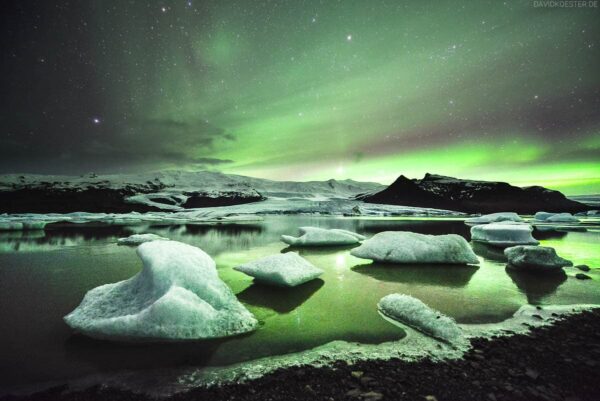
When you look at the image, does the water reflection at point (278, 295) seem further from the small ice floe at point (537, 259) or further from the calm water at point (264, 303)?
the small ice floe at point (537, 259)

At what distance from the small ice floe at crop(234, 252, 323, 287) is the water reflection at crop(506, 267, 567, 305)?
13.9 feet

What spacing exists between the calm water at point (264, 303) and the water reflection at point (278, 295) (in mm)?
20

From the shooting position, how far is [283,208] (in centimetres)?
4897

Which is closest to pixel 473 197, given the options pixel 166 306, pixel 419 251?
pixel 419 251

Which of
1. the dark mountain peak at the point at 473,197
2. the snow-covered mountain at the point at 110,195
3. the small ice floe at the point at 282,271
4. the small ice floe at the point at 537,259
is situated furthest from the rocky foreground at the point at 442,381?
the dark mountain peak at the point at 473,197

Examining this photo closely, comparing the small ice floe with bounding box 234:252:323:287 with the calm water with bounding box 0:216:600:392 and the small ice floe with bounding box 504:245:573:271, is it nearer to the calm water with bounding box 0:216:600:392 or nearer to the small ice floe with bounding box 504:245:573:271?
the calm water with bounding box 0:216:600:392

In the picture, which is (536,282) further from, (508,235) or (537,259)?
(508,235)

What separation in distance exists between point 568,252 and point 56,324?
1573 cm

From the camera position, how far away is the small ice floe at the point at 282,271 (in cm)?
575

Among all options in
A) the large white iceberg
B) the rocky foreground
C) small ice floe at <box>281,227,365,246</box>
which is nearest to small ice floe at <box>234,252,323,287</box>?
the large white iceberg

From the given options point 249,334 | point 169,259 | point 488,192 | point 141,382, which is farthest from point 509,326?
point 488,192

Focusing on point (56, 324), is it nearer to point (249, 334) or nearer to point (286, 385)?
point (249, 334)

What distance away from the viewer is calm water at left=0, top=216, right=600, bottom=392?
3.14m

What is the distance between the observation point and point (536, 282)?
257 inches
